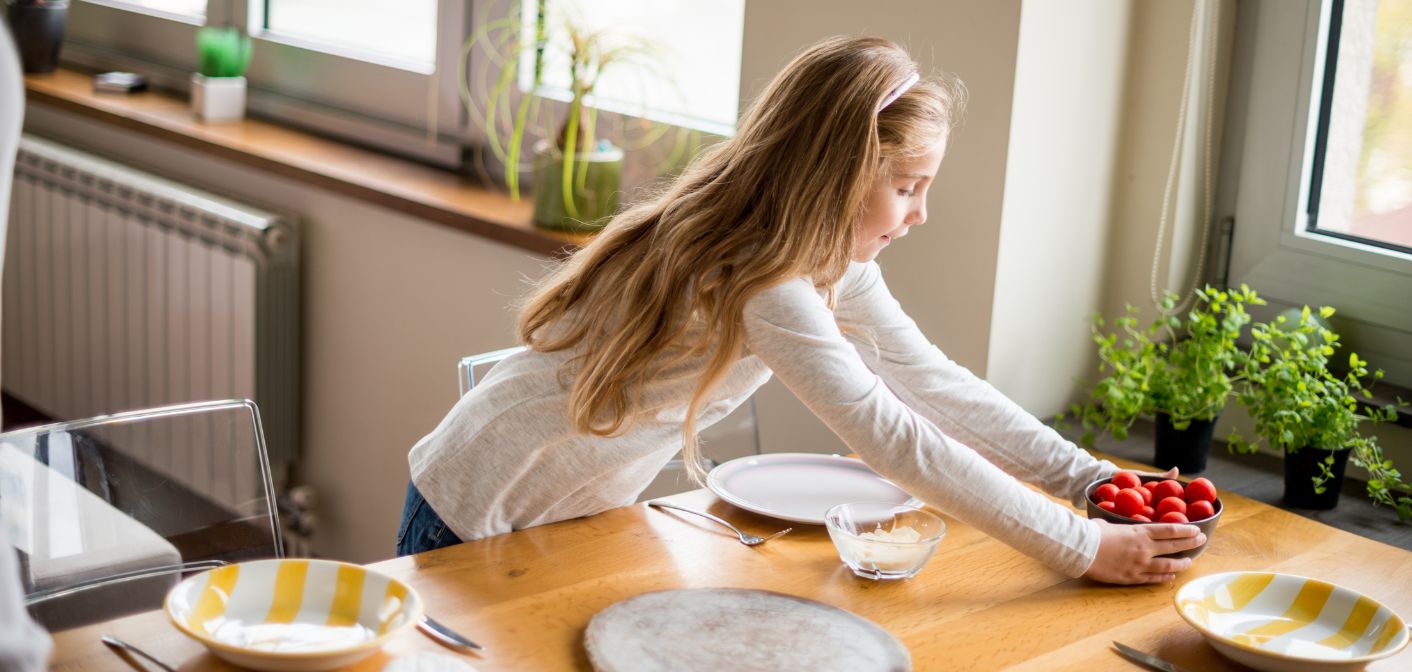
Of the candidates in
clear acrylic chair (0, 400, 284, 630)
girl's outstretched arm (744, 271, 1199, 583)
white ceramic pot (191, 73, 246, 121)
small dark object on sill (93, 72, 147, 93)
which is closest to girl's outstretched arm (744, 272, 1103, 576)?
girl's outstretched arm (744, 271, 1199, 583)

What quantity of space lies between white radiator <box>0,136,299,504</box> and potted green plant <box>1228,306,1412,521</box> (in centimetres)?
182

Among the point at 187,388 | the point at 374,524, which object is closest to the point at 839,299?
the point at 374,524

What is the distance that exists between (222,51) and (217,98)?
0.33ft

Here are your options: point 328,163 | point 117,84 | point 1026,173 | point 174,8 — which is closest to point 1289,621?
point 1026,173

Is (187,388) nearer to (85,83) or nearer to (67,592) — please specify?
(85,83)

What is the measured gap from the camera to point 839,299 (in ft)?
5.27

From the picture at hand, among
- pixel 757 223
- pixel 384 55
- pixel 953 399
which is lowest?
pixel 953 399

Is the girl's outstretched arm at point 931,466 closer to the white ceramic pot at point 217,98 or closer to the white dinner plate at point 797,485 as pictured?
the white dinner plate at point 797,485

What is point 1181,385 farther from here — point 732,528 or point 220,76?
point 220,76

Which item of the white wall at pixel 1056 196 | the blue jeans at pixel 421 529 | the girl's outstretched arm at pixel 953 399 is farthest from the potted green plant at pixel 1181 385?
the blue jeans at pixel 421 529

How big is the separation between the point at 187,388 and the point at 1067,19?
1.99 metres

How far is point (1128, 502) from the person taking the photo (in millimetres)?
1377

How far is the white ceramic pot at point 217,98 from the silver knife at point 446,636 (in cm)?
212

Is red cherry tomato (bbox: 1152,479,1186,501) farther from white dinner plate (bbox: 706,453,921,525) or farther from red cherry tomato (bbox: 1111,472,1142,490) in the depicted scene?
white dinner plate (bbox: 706,453,921,525)
